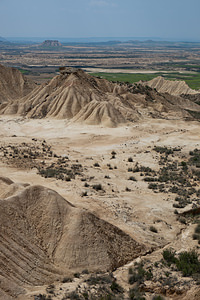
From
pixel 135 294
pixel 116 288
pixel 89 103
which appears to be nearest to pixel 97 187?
pixel 116 288

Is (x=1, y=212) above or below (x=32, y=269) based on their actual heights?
above

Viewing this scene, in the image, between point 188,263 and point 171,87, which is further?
point 171,87

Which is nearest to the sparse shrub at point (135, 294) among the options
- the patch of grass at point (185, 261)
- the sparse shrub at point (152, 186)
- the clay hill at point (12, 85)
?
the patch of grass at point (185, 261)

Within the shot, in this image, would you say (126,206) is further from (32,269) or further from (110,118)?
(110,118)

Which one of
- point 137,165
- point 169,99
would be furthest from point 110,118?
point 169,99

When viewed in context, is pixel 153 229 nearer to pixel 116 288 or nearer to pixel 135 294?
pixel 116 288

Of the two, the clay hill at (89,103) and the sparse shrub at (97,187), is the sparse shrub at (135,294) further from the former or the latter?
the clay hill at (89,103)
